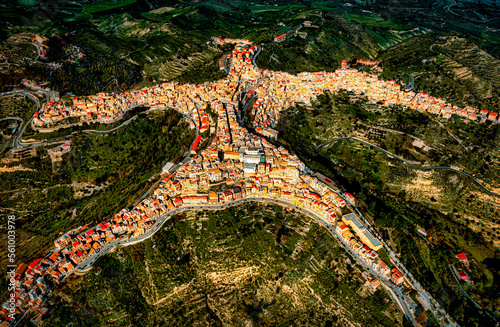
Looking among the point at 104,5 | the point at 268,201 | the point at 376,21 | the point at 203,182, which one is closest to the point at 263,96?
the point at 203,182

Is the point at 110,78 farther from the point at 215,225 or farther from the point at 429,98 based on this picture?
the point at 429,98

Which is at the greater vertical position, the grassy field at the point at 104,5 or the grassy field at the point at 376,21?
the grassy field at the point at 376,21

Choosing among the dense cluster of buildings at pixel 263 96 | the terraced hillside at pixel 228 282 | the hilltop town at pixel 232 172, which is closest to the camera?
the terraced hillside at pixel 228 282

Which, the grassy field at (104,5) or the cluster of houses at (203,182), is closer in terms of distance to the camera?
the cluster of houses at (203,182)

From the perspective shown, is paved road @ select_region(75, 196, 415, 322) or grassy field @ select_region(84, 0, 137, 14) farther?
grassy field @ select_region(84, 0, 137, 14)

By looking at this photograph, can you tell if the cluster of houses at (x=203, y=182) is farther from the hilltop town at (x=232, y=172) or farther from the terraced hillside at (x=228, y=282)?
the terraced hillside at (x=228, y=282)

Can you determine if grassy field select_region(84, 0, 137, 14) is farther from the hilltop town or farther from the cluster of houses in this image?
the cluster of houses

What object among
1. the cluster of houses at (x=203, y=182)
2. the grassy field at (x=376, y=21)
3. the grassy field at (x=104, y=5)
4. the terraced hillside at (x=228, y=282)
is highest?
the grassy field at (x=376, y=21)

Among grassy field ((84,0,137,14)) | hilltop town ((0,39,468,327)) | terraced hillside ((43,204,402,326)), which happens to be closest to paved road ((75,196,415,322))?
hilltop town ((0,39,468,327))

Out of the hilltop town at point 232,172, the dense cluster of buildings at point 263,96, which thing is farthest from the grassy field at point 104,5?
the hilltop town at point 232,172
